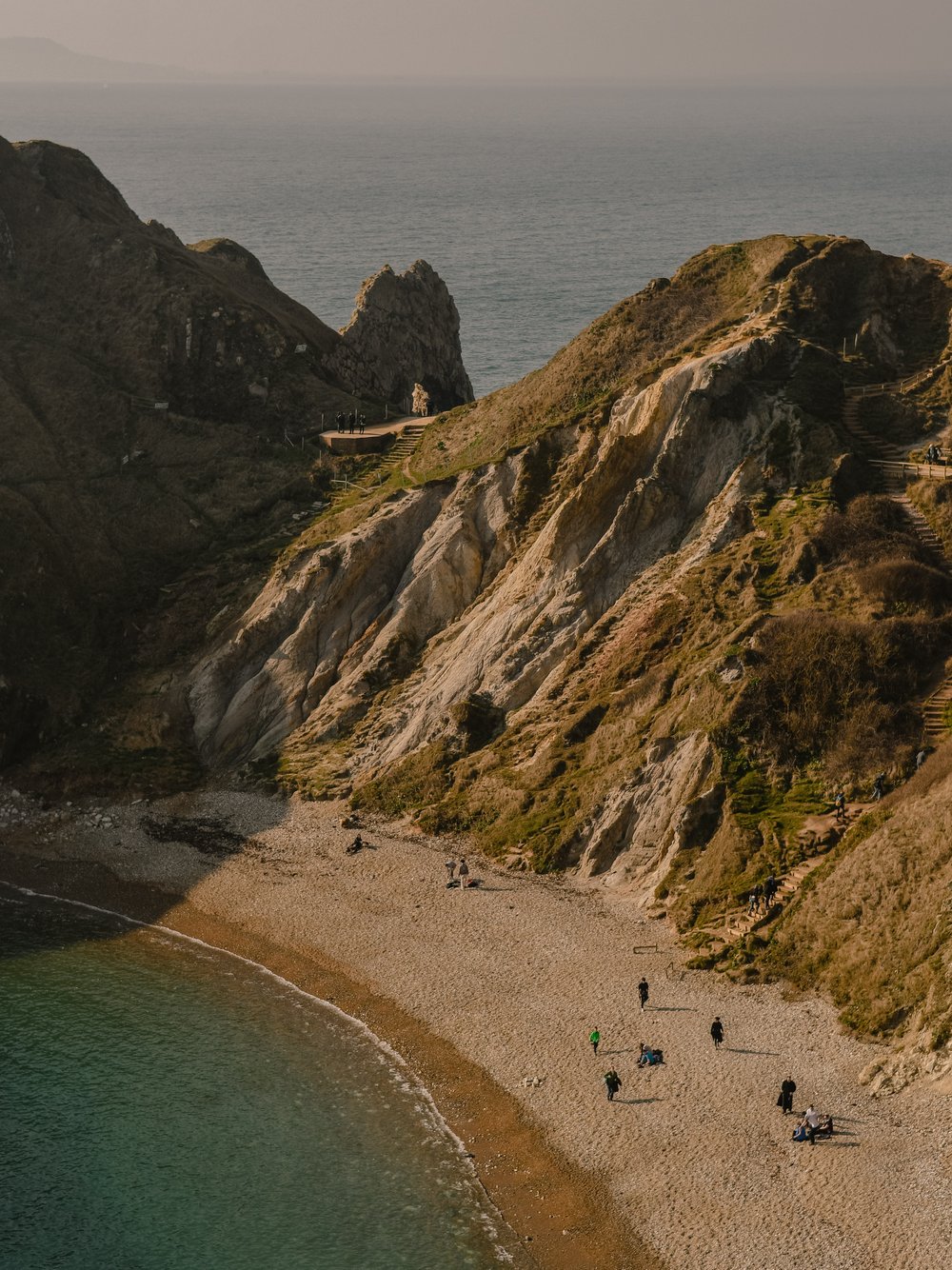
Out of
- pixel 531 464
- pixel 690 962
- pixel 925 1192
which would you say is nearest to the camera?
pixel 925 1192

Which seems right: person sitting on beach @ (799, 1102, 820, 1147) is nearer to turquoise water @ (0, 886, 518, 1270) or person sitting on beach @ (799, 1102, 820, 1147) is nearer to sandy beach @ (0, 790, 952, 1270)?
sandy beach @ (0, 790, 952, 1270)

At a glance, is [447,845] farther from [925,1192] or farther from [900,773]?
[925,1192]

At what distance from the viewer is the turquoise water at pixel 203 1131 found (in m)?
44.6

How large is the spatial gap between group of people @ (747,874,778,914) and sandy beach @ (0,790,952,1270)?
3.15 meters

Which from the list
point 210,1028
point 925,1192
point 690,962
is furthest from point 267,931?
point 925,1192

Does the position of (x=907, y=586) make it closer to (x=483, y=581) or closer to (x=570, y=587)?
(x=570, y=587)

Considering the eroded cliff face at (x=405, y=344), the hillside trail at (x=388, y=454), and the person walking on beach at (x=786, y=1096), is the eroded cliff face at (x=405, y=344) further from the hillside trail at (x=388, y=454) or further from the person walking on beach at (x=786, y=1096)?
the person walking on beach at (x=786, y=1096)

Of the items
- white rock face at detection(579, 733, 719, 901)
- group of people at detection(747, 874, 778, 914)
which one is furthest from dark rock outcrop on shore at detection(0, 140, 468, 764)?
group of people at detection(747, 874, 778, 914)

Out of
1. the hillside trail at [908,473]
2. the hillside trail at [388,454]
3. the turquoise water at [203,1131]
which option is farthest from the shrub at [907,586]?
the hillside trail at [388,454]

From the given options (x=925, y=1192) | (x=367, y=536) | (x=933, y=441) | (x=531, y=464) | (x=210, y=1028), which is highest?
(x=933, y=441)

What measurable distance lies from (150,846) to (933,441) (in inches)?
1644

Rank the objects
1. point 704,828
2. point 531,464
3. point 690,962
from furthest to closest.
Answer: point 531,464 < point 704,828 < point 690,962

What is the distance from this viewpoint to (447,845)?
67.0 m

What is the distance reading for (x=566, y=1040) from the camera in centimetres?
5191
